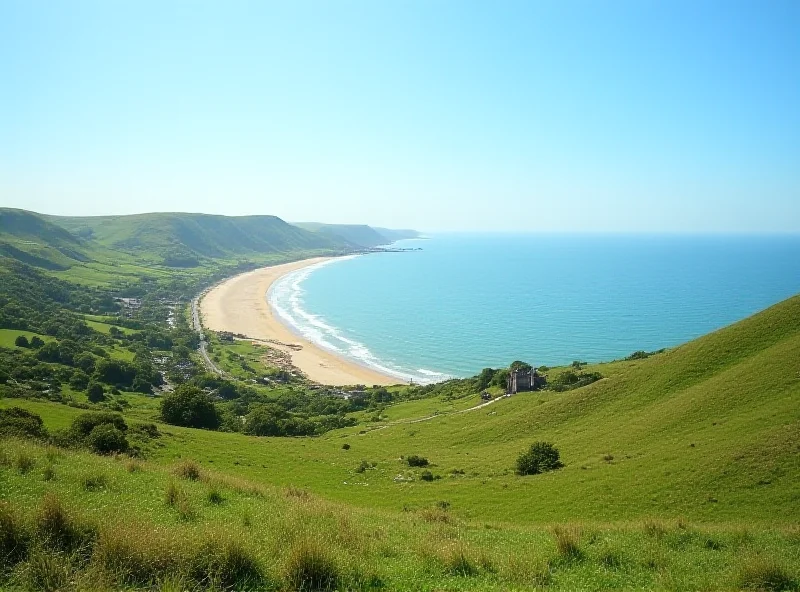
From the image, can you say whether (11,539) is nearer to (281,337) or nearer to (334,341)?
(334,341)

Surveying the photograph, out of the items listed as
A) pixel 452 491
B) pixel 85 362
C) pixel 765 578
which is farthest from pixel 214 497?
pixel 85 362

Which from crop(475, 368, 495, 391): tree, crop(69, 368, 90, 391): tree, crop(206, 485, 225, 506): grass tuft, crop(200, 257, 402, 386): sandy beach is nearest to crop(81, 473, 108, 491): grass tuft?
crop(206, 485, 225, 506): grass tuft

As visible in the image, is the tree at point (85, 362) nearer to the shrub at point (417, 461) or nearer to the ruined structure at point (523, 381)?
the shrub at point (417, 461)

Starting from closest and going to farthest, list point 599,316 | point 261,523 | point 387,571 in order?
point 387,571, point 261,523, point 599,316

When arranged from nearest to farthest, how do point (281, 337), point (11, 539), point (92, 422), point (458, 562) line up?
point (11, 539) → point (458, 562) → point (92, 422) → point (281, 337)

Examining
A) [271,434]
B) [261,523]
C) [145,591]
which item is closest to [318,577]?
[145,591]

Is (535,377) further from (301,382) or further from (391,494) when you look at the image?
(301,382)

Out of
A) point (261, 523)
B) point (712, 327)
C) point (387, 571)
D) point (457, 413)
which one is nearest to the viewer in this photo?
point (387, 571)
